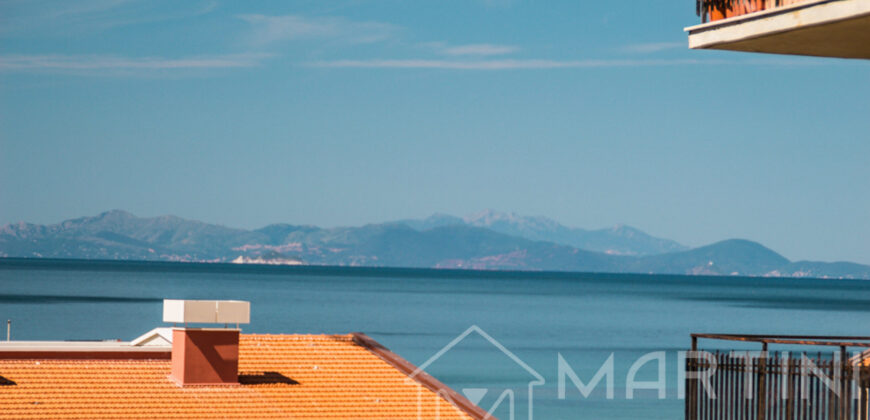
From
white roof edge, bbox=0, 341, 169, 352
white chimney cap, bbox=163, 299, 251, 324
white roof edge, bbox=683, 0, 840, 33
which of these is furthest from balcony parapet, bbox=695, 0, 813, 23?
white roof edge, bbox=0, 341, 169, 352

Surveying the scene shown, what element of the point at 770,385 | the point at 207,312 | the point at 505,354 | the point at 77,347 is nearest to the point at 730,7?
the point at 770,385

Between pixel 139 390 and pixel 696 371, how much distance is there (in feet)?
36.8

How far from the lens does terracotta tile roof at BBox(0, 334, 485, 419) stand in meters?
20.7

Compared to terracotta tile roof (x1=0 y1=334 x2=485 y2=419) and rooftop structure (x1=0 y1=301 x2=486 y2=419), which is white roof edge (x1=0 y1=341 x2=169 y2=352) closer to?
rooftop structure (x1=0 y1=301 x2=486 y2=419)

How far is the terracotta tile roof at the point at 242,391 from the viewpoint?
2070 cm

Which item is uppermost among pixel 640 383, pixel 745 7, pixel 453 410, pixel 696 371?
pixel 745 7

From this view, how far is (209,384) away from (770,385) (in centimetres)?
1137

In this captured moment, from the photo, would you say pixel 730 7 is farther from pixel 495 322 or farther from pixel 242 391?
pixel 495 322

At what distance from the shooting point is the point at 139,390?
2184 cm

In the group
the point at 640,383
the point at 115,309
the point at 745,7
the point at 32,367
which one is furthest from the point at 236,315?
the point at 115,309

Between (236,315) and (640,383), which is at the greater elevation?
(236,315)

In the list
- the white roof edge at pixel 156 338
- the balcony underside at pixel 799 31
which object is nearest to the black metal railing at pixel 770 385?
the balcony underside at pixel 799 31

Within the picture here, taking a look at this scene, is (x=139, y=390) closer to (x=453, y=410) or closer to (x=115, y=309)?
(x=453, y=410)

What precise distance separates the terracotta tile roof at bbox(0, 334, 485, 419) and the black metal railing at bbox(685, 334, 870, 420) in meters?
7.72
